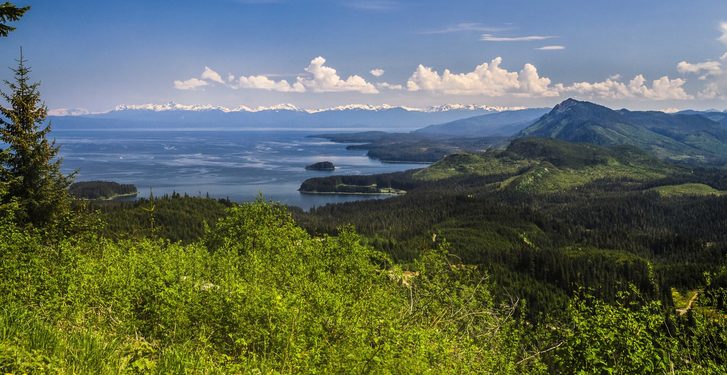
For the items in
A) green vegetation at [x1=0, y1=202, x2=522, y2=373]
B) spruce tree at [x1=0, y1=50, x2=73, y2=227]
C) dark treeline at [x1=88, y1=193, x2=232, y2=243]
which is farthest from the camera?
dark treeline at [x1=88, y1=193, x2=232, y2=243]

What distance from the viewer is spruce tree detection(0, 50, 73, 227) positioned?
40.9 meters

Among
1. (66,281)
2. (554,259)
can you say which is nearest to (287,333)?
(66,281)

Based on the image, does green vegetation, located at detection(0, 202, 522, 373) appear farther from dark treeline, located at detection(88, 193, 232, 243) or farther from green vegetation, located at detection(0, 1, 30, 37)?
dark treeline, located at detection(88, 193, 232, 243)

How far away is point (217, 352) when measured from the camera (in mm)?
17219

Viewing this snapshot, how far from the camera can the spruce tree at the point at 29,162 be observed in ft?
134

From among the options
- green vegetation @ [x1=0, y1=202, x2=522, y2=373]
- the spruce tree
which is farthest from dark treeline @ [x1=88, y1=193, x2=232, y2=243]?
green vegetation @ [x1=0, y1=202, x2=522, y2=373]

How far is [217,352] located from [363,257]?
1602 centimetres

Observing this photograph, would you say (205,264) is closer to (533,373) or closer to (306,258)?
(306,258)

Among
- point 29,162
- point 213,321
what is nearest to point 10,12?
point 213,321

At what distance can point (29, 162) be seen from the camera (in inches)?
1633

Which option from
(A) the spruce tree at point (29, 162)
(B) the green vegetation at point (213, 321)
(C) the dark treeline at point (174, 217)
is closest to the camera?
(B) the green vegetation at point (213, 321)

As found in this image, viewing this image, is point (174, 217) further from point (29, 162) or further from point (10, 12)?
point (10, 12)

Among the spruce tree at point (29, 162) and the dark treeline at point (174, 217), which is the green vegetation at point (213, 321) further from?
the dark treeline at point (174, 217)

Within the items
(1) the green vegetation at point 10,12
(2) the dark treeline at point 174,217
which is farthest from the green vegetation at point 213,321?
(2) the dark treeline at point 174,217
